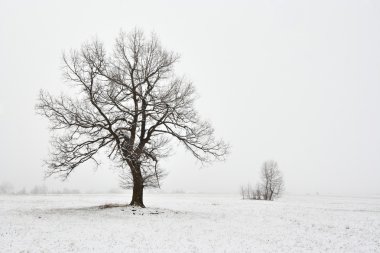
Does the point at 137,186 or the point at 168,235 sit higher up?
the point at 137,186

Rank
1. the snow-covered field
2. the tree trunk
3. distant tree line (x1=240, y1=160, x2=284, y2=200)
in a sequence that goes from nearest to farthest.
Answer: the snow-covered field < the tree trunk < distant tree line (x1=240, y1=160, x2=284, y2=200)

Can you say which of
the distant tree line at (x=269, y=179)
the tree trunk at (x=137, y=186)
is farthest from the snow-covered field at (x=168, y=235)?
the distant tree line at (x=269, y=179)

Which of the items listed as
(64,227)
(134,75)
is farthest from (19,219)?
(134,75)

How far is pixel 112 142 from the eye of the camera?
27047mm

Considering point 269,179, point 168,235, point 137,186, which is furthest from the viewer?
point 269,179

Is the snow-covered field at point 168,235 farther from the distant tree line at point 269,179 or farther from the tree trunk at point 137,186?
the distant tree line at point 269,179

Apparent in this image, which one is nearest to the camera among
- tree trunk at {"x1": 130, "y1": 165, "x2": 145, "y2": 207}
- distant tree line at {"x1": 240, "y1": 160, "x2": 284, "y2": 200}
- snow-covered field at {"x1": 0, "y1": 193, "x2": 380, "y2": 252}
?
snow-covered field at {"x1": 0, "y1": 193, "x2": 380, "y2": 252}

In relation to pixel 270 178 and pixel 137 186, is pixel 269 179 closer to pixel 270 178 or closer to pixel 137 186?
pixel 270 178

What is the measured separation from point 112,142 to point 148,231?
11.4 m

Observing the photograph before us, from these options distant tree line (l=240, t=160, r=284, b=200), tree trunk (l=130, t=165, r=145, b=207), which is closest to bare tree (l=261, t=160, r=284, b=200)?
distant tree line (l=240, t=160, r=284, b=200)

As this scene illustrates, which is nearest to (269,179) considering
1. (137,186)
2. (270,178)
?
(270,178)

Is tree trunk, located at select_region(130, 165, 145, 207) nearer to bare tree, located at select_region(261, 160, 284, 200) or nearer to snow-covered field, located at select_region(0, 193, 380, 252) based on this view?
snow-covered field, located at select_region(0, 193, 380, 252)

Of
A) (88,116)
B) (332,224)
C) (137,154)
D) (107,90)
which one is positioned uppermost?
(107,90)

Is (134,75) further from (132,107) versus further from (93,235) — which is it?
(93,235)
